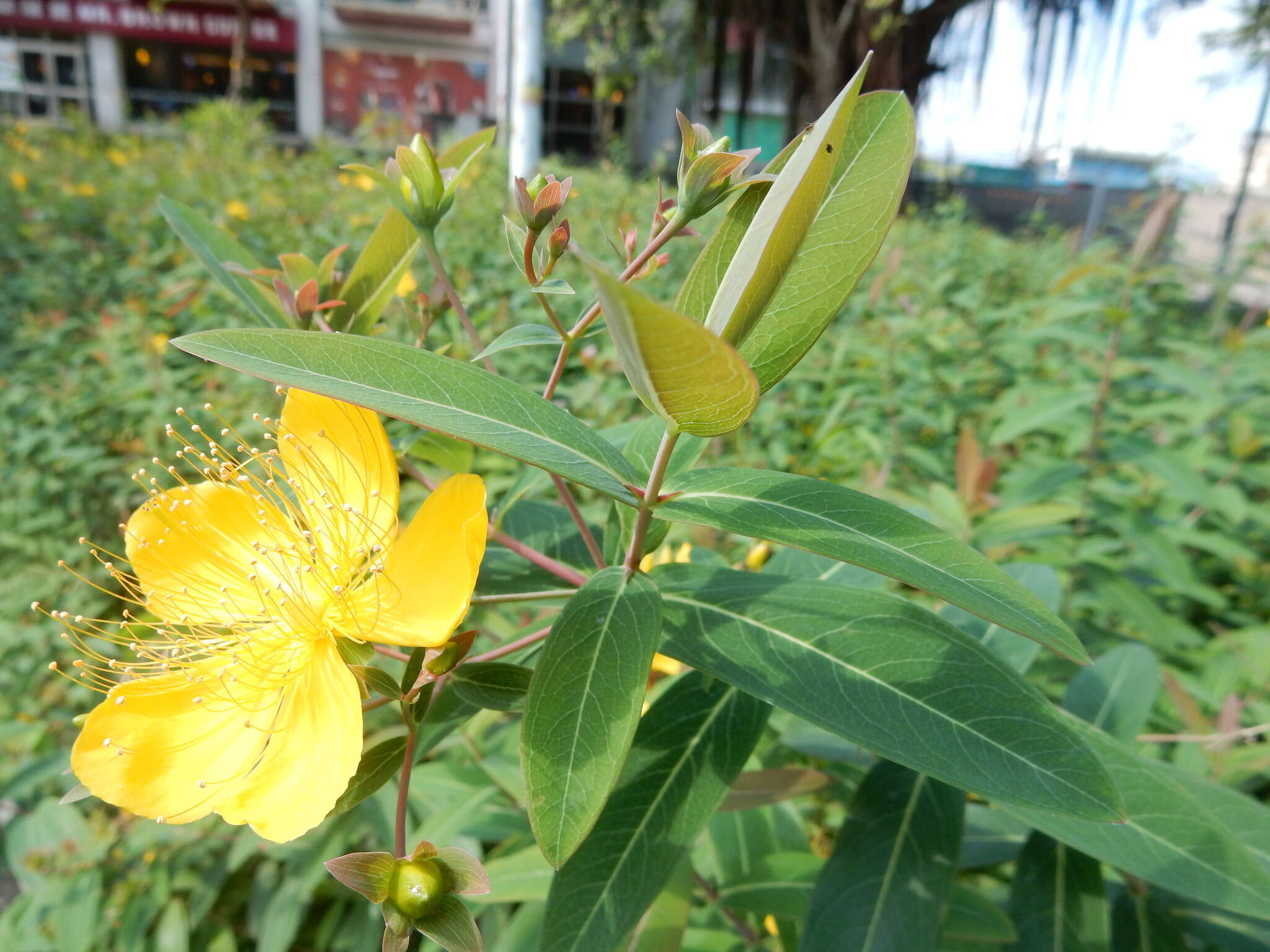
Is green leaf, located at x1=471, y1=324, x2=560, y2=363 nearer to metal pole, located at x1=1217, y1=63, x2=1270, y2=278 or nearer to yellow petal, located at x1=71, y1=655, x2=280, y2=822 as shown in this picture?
yellow petal, located at x1=71, y1=655, x2=280, y2=822

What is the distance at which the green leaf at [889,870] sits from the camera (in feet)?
1.87

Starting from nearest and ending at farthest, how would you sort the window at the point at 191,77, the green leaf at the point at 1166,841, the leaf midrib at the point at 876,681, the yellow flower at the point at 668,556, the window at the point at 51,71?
the leaf midrib at the point at 876,681, the green leaf at the point at 1166,841, the yellow flower at the point at 668,556, the window at the point at 51,71, the window at the point at 191,77

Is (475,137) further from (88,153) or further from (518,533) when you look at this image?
(88,153)

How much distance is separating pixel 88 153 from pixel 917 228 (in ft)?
20.5

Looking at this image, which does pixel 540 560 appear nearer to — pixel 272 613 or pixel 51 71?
pixel 272 613

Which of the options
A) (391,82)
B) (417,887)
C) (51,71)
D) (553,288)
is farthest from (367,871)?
(51,71)

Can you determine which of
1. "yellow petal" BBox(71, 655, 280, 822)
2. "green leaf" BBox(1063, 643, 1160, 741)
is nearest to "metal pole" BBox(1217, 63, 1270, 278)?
"green leaf" BBox(1063, 643, 1160, 741)

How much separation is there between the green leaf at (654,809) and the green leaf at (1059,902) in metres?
0.34

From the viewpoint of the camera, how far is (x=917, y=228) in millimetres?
5391

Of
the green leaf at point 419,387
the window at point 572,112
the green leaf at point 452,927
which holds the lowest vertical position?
the green leaf at point 452,927

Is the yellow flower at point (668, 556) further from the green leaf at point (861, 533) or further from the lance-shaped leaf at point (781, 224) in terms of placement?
the lance-shaped leaf at point (781, 224)

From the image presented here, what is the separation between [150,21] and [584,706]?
1984 cm

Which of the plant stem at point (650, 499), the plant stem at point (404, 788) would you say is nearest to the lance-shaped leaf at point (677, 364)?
the plant stem at point (650, 499)

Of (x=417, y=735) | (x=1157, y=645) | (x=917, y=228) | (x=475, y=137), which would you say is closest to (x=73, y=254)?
(x=475, y=137)
